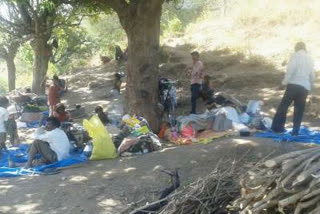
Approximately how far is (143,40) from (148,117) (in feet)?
5.14

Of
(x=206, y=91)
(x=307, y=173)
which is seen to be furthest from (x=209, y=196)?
(x=206, y=91)

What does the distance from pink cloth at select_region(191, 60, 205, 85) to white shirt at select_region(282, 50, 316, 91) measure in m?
2.84

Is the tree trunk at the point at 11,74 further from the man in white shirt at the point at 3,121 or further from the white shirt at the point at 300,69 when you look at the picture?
the white shirt at the point at 300,69

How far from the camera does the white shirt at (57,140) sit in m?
7.49

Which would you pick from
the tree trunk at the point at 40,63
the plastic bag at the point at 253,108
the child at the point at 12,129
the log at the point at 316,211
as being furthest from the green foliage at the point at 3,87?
the log at the point at 316,211

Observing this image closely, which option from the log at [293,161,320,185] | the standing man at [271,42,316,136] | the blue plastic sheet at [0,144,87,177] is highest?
the standing man at [271,42,316,136]

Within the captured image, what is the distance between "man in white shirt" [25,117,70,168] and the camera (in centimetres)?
750

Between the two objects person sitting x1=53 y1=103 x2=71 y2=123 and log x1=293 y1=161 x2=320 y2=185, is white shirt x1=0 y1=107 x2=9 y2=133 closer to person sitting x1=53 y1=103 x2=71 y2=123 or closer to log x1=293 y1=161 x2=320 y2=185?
person sitting x1=53 y1=103 x2=71 y2=123

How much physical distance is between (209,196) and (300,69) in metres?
4.97

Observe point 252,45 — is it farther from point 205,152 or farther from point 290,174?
point 290,174

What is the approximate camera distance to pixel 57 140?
299 inches

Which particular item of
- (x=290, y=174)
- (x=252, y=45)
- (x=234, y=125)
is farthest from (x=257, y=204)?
(x=252, y=45)

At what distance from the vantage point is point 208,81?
37.4 ft

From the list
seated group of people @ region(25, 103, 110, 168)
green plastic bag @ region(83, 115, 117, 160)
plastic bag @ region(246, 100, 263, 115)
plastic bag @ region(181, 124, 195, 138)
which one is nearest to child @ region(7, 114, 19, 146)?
seated group of people @ region(25, 103, 110, 168)
